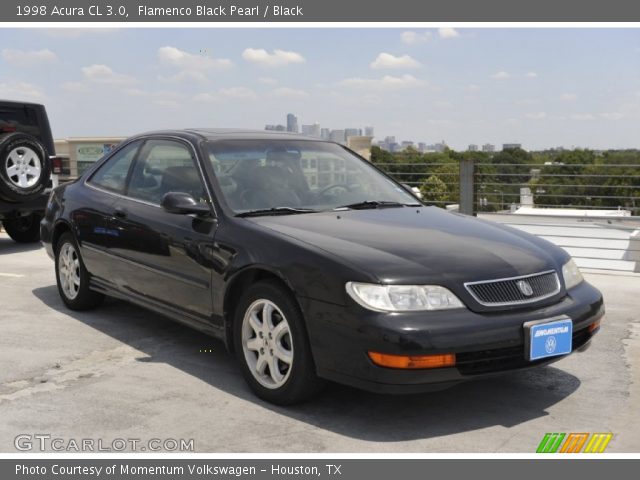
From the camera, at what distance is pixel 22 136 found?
9320 millimetres

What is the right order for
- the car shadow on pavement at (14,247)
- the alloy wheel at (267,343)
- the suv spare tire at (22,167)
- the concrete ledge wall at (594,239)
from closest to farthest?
the alloy wheel at (267,343) < the concrete ledge wall at (594,239) < the suv spare tire at (22,167) < the car shadow on pavement at (14,247)

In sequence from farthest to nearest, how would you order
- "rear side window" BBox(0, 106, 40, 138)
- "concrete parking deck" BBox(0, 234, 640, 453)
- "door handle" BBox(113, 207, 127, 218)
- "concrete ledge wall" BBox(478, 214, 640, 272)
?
"rear side window" BBox(0, 106, 40, 138) < "concrete ledge wall" BBox(478, 214, 640, 272) < "door handle" BBox(113, 207, 127, 218) < "concrete parking deck" BBox(0, 234, 640, 453)

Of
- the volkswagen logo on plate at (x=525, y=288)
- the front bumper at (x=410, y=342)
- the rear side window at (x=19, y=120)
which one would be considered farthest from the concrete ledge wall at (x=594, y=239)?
the rear side window at (x=19, y=120)

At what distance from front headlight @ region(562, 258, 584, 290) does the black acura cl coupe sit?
0.02 meters

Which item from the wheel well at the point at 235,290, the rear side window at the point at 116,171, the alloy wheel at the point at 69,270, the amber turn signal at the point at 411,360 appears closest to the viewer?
the amber turn signal at the point at 411,360

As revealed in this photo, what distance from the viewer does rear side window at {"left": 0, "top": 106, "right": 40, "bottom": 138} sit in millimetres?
9539

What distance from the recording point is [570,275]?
4.28 metres

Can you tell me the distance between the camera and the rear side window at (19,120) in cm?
954

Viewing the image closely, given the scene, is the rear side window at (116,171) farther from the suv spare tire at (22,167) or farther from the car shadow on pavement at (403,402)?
the suv spare tire at (22,167)

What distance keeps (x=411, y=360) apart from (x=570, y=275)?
4.57ft

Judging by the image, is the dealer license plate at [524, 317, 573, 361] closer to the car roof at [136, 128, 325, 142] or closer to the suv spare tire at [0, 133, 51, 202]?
the car roof at [136, 128, 325, 142]

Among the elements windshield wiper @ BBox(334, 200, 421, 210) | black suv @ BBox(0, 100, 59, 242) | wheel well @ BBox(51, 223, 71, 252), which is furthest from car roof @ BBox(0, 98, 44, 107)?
windshield wiper @ BBox(334, 200, 421, 210)
